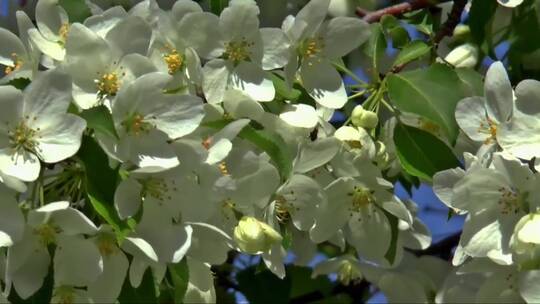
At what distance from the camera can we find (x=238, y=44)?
9.66 feet

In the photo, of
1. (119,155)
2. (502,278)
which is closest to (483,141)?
(502,278)

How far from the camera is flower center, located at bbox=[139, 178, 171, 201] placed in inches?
105

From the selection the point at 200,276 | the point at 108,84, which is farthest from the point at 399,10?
the point at 108,84

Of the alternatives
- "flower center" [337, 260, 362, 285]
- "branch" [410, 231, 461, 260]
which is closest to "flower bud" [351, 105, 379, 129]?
"flower center" [337, 260, 362, 285]

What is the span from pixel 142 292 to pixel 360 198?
1.80ft

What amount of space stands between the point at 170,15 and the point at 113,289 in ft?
1.77

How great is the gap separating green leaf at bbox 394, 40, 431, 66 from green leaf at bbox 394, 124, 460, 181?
0.51ft

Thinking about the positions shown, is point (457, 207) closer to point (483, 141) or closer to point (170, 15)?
point (483, 141)

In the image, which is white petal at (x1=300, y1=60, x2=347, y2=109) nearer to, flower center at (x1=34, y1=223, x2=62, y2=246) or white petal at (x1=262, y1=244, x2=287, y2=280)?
white petal at (x1=262, y1=244, x2=287, y2=280)

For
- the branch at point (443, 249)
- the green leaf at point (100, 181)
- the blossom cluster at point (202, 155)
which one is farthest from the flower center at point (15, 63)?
the branch at point (443, 249)

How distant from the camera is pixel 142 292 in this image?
2820 millimetres

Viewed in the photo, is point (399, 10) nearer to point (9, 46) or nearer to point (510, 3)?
point (510, 3)

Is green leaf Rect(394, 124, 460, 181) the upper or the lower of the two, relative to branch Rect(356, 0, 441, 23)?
lower

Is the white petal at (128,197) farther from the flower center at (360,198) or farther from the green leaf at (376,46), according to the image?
the green leaf at (376,46)
